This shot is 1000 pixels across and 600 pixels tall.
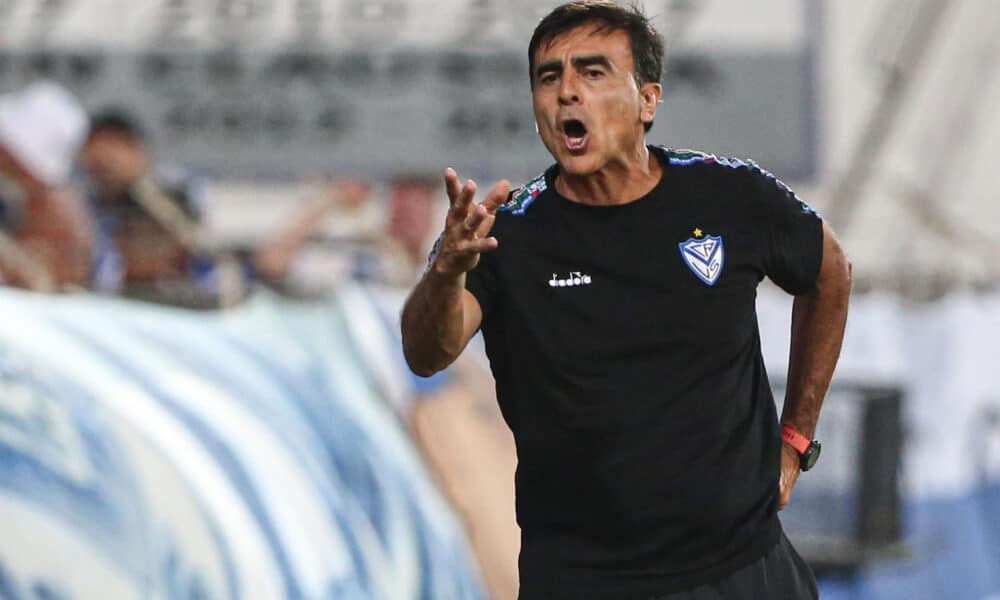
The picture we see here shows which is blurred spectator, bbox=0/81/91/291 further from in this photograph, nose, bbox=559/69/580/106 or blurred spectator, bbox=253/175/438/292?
nose, bbox=559/69/580/106

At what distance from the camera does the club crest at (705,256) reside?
331 cm

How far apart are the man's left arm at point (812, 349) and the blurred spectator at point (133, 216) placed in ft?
11.7

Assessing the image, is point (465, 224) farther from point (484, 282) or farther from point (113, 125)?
point (113, 125)

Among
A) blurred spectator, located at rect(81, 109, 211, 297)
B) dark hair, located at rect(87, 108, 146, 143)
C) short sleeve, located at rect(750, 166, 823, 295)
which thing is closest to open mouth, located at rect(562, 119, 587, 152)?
short sleeve, located at rect(750, 166, 823, 295)

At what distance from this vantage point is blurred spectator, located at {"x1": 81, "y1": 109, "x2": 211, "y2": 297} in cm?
706

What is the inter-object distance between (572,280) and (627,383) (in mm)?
237

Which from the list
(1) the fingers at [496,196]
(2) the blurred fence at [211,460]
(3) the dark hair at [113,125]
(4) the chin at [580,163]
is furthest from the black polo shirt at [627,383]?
(3) the dark hair at [113,125]

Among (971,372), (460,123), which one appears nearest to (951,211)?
(971,372)

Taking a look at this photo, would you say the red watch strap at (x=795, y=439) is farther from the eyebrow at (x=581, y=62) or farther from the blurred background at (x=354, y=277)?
the blurred background at (x=354, y=277)

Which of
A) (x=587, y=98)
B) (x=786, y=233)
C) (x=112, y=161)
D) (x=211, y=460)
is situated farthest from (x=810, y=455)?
(x=112, y=161)

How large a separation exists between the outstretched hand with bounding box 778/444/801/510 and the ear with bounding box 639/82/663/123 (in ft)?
2.80

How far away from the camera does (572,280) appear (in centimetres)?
328

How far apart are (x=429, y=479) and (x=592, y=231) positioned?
3102mm

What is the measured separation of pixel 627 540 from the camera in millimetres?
3273
